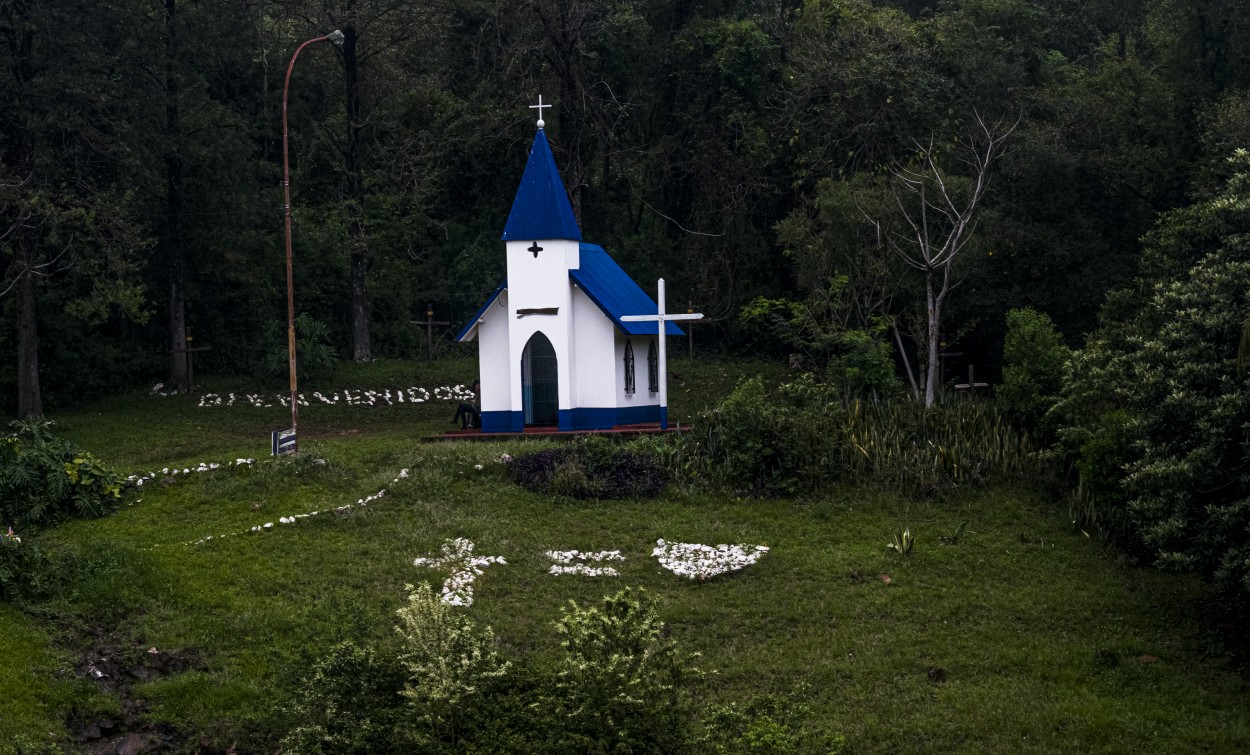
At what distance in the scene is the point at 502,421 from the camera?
2642 centimetres

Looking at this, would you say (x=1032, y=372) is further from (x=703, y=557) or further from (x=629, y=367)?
(x=629, y=367)

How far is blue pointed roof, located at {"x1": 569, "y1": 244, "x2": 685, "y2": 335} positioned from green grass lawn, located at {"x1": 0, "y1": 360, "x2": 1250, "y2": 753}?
3.48 metres

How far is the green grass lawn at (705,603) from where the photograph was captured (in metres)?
13.5

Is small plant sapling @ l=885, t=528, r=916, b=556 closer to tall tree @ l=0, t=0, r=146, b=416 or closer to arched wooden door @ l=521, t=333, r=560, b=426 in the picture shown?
arched wooden door @ l=521, t=333, r=560, b=426

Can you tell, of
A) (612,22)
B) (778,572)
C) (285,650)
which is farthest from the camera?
(612,22)

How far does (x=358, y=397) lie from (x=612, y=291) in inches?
411

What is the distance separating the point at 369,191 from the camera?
1761 inches

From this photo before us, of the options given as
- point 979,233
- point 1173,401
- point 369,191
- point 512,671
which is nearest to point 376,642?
point 512,671

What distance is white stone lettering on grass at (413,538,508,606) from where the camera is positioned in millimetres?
17172

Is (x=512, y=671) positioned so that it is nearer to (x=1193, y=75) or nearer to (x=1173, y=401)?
(x=1173, y=401)

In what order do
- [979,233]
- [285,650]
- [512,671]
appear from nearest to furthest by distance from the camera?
[512,671], [285,650], [979,233]

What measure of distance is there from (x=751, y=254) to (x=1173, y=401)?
992 inches

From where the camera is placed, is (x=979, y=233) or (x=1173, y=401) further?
(x=979, y=233)

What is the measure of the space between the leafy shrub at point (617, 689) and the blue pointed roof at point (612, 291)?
13.9 m
